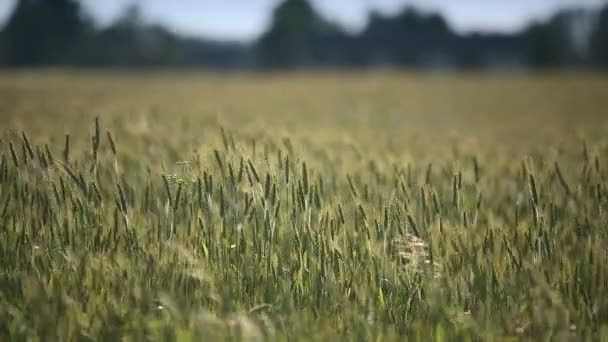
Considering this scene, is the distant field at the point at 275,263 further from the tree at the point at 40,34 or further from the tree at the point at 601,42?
the tree at the point at 601,42

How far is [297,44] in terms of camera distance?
6166cm

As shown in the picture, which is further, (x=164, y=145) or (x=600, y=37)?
(x=600, y=37)

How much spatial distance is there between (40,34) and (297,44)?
76.0 ft

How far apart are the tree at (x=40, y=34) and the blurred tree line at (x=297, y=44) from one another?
81mm

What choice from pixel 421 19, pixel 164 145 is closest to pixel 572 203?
pixel 164 145

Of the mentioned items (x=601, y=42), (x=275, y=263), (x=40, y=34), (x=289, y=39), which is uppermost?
(x=40, y=34)

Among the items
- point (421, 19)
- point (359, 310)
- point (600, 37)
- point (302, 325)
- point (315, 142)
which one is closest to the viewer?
point (302, 325)

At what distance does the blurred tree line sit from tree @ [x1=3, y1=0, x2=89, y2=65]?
0.08 m

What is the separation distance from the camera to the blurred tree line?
2047 inches

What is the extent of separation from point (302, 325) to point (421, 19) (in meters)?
77.1

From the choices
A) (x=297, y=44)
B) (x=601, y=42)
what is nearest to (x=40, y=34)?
(x=297, y=44)

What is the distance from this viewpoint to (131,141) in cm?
361

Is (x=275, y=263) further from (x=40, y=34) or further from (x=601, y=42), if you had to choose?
Answer: (x=601, y=42)

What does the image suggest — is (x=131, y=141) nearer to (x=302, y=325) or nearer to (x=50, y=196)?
(x=50, y=196)
